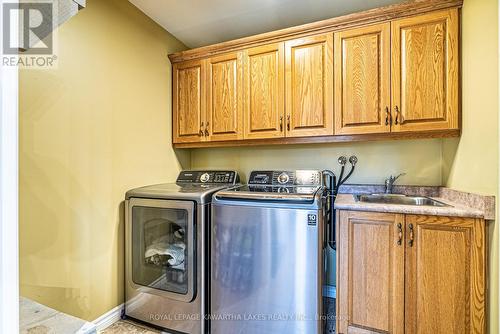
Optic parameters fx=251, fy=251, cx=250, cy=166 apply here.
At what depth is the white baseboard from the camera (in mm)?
1769

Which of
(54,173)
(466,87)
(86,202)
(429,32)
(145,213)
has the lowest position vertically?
(145,213)

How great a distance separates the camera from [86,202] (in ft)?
5.57

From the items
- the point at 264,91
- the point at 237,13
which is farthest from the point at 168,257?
the point at 237,13

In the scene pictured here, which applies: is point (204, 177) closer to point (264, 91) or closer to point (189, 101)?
point (189, 101)

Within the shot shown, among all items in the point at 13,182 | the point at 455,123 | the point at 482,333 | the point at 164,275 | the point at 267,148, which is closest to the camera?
the point at 13,182

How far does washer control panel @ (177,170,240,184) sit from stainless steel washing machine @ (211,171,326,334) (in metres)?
0.60

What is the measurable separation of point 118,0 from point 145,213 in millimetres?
1642

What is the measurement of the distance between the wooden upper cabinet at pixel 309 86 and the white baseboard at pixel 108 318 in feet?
6.25

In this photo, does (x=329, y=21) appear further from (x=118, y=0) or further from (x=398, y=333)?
(x=398, y=333)

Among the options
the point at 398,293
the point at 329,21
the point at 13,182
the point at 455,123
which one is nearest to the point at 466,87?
the point at 455,123

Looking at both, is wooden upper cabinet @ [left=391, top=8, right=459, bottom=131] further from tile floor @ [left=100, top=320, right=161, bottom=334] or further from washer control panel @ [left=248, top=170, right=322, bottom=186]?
tile floor @ [left=100, top=320, right=161, bottom=334]

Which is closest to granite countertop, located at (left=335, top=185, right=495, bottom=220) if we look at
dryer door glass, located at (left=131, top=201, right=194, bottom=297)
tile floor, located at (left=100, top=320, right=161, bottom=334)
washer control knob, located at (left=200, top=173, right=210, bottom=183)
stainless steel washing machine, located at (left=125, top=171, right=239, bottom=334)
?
stainless steel washing machine, located at (left=125, top=171, right=239, bottom=334)

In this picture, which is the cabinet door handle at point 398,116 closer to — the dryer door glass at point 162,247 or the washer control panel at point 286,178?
the washer control panel at point 286,178

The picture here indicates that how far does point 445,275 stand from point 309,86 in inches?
59.3
